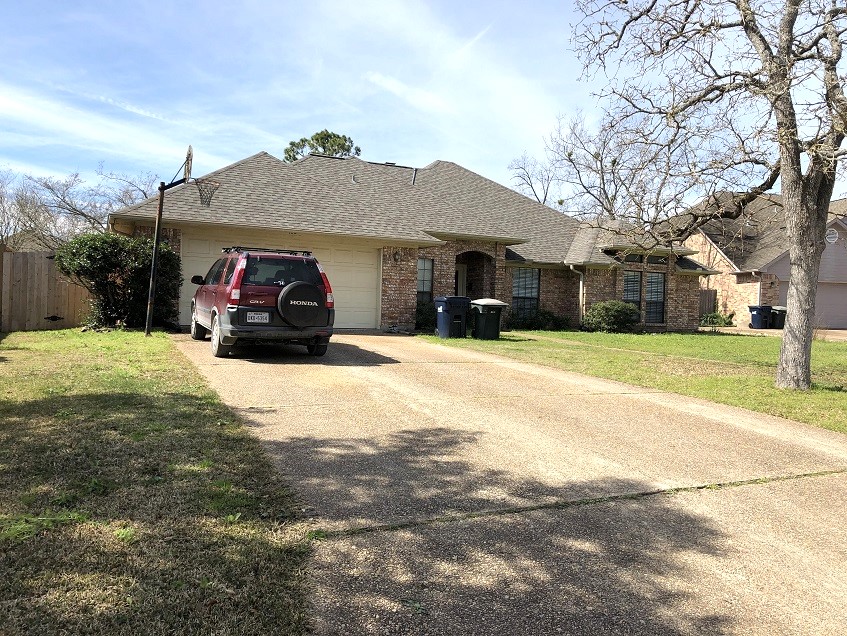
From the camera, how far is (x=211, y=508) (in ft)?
11.8

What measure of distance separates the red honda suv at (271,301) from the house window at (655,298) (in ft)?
54.7

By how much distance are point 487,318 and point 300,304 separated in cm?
752

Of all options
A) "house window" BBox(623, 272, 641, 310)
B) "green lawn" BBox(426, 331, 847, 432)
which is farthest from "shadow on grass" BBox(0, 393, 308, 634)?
"house window" BBox(623, 272, 641, 310)

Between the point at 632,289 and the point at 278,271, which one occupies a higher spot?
the point at 632,289

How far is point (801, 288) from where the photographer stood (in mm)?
9344

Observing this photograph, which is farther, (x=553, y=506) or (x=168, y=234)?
(x=168, y=234)

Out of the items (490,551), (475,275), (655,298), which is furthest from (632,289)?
(490,551)

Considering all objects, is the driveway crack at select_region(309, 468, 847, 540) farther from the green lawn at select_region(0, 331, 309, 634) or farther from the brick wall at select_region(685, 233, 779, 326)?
the brick wall at select_region(685, 233, 779, 326)

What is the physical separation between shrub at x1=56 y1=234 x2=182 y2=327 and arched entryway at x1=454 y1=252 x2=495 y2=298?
30.6ft

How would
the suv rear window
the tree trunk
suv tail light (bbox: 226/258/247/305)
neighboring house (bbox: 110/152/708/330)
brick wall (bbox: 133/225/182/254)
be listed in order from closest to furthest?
the tree trunk → suv tail light (bbox: 226/258/247/305) → the suv rear window → brick wall (bbox: 133/225/182/254) → neighboring house (bbox: 110/152/708/330)

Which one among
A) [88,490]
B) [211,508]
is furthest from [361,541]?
[88,490]

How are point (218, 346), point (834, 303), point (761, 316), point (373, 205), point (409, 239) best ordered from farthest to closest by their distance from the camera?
1. point (834, 303)
2. point (761, 316)
3. point (373, 205)
4. point (409, 239)
5. point (218, 346)

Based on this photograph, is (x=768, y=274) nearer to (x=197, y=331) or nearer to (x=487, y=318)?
(x=487, y=318)

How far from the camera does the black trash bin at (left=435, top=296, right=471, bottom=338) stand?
53.6 ft
